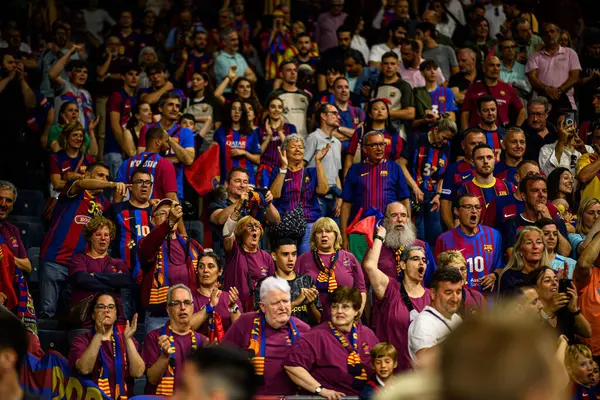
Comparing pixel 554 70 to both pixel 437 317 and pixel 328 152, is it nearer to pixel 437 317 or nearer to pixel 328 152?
pixel 328 152

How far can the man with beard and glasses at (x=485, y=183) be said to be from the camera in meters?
9.77

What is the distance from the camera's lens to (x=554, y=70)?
1338 centimetres

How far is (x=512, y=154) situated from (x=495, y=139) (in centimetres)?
68

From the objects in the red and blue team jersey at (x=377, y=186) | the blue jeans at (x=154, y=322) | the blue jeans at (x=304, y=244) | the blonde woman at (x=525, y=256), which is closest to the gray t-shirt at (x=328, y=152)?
the red and blue team jersey at (x=377, y=186)

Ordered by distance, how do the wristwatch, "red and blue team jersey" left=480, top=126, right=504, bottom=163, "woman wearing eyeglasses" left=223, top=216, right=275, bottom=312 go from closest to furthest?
the wristwatch, "woman wearing eyeglasses" left=223, top=216, right=275, bottom=312, "red and blue team jersey" left=480, top=126, right=504, bottom=163

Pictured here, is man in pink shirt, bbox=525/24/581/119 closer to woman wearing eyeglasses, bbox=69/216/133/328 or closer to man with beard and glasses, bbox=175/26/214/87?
man with beard and glasses, bbox=175/26/214/87

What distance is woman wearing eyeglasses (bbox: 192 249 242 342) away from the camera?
7742 mm

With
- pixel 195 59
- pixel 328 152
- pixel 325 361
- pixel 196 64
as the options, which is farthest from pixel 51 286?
pixel 195 59

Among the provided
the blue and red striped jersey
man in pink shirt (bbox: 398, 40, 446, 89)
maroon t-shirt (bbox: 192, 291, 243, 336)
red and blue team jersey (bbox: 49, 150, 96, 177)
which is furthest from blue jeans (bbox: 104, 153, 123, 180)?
maroon t-shirt (bbox: 192, 291, 243, 336)

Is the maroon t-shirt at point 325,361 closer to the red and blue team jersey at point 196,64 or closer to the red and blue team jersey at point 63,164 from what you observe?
the red and blue team jersey at point 63,164

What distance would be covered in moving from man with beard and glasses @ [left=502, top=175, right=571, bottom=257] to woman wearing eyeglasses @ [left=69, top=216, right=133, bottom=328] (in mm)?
3412

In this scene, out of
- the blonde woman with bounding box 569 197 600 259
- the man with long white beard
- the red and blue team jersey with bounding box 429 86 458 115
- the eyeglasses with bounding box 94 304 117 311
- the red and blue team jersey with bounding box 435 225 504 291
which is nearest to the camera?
the eyeglasses with bounding box 94 304 117 311

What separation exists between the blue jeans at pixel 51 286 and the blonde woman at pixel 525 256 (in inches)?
148

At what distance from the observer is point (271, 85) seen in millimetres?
13625
